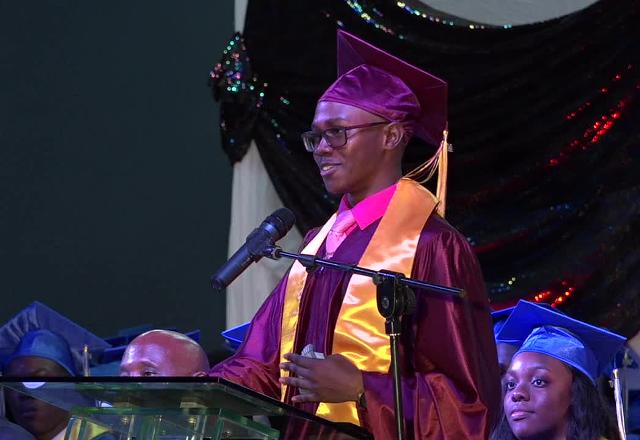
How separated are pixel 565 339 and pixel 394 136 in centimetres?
133

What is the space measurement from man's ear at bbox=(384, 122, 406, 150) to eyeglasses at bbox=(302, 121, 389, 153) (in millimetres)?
64

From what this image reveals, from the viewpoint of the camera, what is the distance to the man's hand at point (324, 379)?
8.33ft

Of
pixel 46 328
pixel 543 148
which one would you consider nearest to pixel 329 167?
pixel 543 148

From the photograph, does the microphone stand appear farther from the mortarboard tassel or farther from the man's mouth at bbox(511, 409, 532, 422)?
the man's mouth at bbox(511, 409, 532, 422)

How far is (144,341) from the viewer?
328 centimetres

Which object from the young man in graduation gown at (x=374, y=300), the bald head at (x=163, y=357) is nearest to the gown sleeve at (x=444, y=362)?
the young man in graduation gown at (x=374, y=300)

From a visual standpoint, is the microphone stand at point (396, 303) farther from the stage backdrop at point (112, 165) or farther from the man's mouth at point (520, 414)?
the stage backdrop at point (112, 165)

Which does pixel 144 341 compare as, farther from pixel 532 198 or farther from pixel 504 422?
pixel 532 198

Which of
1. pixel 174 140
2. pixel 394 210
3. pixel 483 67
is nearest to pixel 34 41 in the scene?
pixel 174 140

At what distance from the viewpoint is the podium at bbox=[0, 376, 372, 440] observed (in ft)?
7.02

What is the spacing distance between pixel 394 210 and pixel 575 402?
4.37 ft

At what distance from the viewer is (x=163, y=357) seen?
10.6 ft

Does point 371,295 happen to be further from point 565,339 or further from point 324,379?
point 565,339

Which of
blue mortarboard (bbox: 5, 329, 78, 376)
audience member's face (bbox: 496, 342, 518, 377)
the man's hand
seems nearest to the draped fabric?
audience member's face (bbox: 496, 342, 518, 377)
